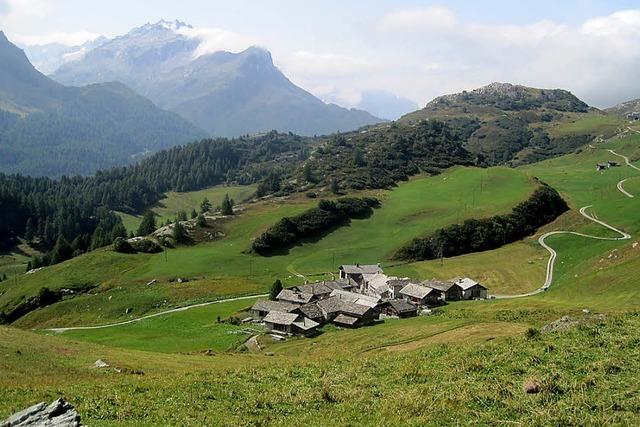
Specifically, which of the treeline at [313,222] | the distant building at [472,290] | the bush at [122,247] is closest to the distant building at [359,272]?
the distant building at [472,290]

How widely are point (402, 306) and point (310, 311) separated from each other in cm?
1665

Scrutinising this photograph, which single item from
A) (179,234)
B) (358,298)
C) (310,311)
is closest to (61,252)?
(179,234)

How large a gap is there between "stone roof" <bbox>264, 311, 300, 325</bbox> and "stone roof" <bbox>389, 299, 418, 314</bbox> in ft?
61.1

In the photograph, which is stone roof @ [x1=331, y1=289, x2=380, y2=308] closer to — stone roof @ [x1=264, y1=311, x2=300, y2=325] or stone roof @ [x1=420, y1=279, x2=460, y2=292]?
stone roof @ [x1=420, y1=279, x2=460, y2=292]

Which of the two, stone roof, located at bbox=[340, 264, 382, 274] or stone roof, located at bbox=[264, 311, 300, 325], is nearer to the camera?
stone roof, located at bbox=[264, 311, 300, 325]

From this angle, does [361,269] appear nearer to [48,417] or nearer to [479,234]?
[479,234]

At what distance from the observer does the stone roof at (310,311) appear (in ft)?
299

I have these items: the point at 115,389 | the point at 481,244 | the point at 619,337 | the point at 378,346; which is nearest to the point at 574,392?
the point at 619,337

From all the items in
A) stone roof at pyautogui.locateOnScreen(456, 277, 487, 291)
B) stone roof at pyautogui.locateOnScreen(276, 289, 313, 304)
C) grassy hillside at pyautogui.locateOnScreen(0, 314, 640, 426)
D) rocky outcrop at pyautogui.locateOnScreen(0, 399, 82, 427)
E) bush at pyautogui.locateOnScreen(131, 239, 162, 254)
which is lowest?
stone roof at pyautogui.locateOnScreen(456, 277, 487, 291)

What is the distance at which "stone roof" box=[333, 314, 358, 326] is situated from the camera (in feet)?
291

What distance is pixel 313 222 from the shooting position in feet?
582

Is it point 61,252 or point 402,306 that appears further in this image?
point 61,252

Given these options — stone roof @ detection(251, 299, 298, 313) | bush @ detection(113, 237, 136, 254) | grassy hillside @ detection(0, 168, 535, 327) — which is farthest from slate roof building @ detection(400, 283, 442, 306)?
bush @ detection(113, 237, 136, 254)

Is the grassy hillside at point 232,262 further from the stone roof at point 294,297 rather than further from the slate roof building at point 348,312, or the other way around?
the slate roof building at point 348,312
